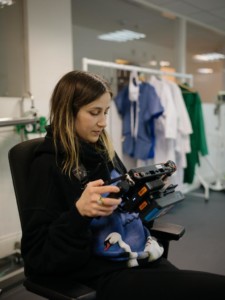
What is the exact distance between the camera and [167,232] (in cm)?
124

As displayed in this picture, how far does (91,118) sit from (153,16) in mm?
4014

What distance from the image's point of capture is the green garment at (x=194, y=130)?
11.6 feet

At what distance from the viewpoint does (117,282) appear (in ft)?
3.04

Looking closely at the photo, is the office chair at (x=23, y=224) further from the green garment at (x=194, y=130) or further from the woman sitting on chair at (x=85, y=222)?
the green garment at (x=194, y=130)

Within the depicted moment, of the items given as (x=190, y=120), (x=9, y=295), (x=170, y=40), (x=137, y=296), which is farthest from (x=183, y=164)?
(x=170, y=40)

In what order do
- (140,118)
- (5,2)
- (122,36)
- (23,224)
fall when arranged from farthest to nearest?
1. (122,36)
2. (140,118)
3. (5,2)
4. (23,224)

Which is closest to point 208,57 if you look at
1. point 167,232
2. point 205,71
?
point 205,71

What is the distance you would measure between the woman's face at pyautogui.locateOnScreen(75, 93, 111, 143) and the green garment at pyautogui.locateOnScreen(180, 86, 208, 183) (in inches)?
102

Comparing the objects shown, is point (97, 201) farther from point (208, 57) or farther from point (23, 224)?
point (208, 57)

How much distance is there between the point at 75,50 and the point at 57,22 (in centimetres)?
275

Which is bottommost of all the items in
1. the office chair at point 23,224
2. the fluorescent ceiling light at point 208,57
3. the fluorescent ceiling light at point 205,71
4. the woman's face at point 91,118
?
the office chair at point 23,224

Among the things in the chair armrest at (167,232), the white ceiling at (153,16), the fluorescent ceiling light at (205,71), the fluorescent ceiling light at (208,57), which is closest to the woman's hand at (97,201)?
the chair armrest at (167,232)

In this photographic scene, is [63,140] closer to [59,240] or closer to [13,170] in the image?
[13,170]

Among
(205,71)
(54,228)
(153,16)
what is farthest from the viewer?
(205,71)
